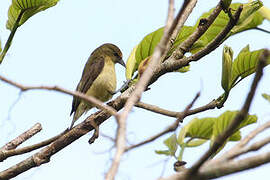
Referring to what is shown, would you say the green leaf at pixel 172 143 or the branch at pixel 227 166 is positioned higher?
the branch at pixel 227 166

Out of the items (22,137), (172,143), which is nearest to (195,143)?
(172,143)

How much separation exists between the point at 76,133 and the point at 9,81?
64.2 inches

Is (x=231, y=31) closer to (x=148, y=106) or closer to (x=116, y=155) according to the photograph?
(x=148, y=106)

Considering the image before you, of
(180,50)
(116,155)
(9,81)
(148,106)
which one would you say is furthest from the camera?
(180,50)

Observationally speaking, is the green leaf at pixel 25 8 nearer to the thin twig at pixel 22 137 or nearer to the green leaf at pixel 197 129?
the thin twig at pixel 22 137

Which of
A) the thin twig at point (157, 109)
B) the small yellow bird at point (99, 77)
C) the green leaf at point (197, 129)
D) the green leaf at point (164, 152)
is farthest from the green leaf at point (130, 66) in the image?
the small yellow bird at point (99, 77)

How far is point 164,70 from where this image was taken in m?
2.79

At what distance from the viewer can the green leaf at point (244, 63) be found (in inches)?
108

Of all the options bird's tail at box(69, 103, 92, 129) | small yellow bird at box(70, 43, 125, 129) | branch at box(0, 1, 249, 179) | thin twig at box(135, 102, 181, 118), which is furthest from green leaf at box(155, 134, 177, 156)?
bird's tail at box(69, 103, 92, 129)

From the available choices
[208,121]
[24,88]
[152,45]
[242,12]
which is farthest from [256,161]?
Result: [152,45]

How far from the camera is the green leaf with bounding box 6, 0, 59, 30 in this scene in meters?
2.89

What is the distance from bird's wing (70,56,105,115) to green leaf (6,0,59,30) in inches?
101

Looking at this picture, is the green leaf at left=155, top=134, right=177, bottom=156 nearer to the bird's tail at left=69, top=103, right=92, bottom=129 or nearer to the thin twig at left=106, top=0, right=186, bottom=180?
the thin twig at left=106, top=0, right=186, bottom=180

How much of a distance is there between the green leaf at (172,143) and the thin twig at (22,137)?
1070mm
